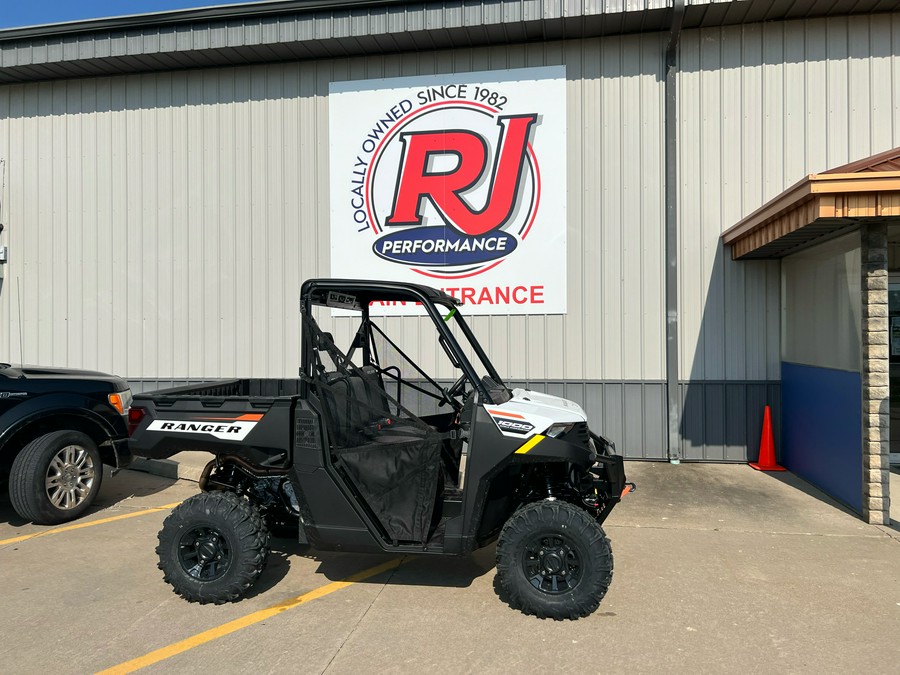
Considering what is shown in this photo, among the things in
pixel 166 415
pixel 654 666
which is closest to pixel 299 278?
pixel 166 415

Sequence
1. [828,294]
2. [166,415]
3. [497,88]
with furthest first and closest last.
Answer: [497,88], [828,294], [166,415]

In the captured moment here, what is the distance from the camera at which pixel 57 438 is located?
18.5 ft

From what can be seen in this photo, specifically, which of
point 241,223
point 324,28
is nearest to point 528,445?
point 241,223

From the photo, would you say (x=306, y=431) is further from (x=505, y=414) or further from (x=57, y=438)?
(x=57, y=438)

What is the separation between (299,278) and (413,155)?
96.4 inches

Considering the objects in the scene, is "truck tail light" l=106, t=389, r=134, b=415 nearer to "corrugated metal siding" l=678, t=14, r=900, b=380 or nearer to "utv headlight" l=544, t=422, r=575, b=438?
"utv headlight" l=544, t=422, r=575, b=438

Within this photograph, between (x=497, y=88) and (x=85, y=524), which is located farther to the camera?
(x=497, y=88)

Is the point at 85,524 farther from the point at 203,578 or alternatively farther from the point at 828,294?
the point at 828,294

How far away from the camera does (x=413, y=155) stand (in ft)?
29.0

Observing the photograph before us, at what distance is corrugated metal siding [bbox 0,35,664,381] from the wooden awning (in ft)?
7.19

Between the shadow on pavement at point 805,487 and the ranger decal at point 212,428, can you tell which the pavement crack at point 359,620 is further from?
the shadow on pavement at point 805,487

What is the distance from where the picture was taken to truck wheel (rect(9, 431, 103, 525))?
17.8ft

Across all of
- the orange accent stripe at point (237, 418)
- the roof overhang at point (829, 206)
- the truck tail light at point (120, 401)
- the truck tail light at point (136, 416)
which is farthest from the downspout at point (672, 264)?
the truck tail light at point (120, 401)

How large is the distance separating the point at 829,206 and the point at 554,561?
12.9ft
